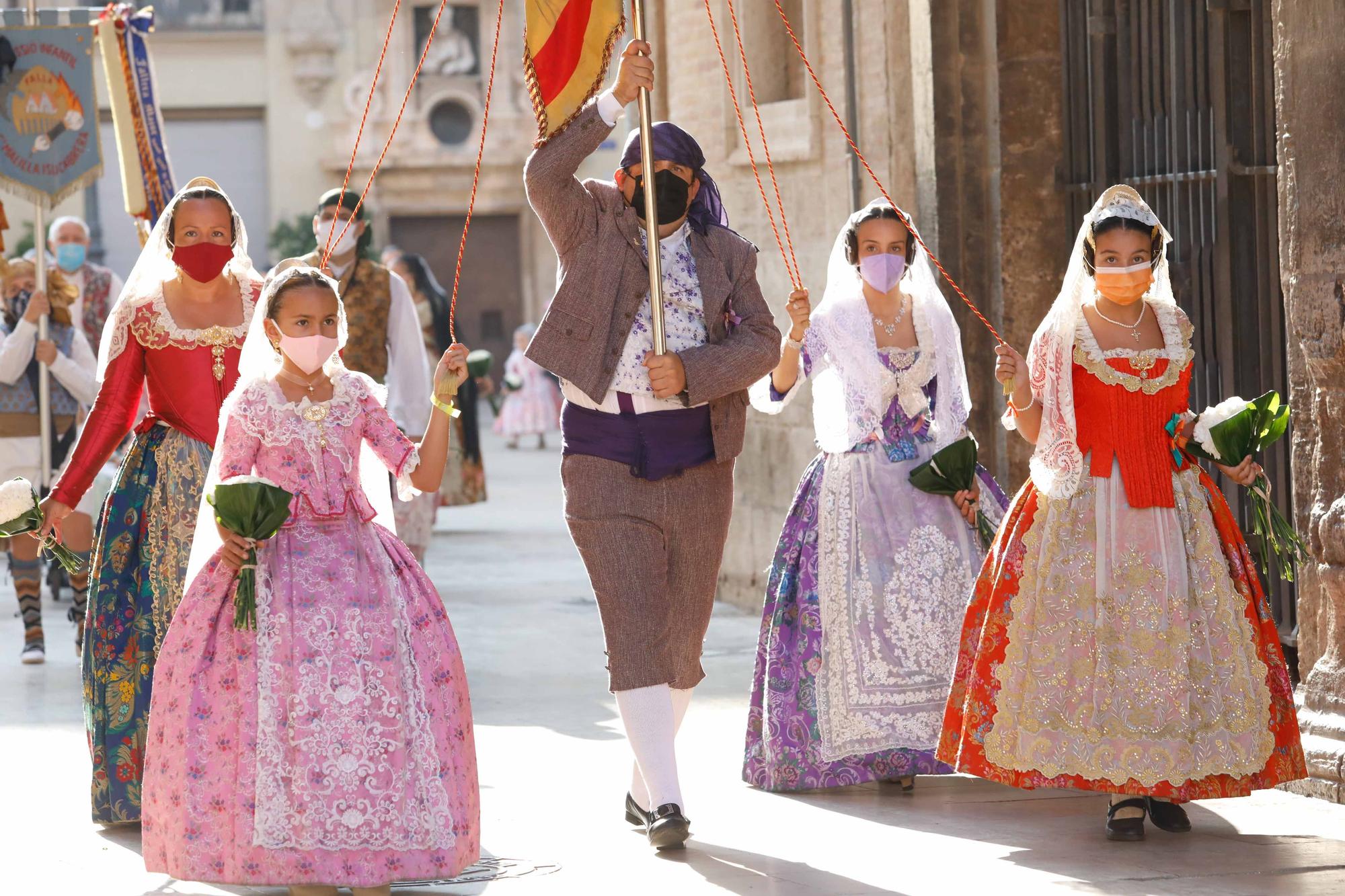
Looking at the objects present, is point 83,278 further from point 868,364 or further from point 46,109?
point 868,364

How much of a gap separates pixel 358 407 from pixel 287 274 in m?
0.38

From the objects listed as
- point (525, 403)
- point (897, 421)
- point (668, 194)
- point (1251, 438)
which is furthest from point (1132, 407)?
point (525, 403)

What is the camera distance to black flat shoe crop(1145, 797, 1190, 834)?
562 cm

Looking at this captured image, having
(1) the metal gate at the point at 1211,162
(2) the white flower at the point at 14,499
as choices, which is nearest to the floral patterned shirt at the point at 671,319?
(2) the white flower at the point at 14,499

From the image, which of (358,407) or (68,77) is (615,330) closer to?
(358,407)

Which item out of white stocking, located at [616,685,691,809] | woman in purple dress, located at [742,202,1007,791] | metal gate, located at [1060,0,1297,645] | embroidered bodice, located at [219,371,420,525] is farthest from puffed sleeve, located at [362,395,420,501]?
metal gate, located at [1060,0,1297,645]

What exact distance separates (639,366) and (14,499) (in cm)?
175

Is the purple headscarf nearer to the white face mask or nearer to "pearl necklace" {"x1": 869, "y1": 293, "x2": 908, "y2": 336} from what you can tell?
"pearl necklace" {"x1": 869, "y1": 293, "x2": 908, "y2": 336}

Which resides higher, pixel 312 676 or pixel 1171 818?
pixel 312 676

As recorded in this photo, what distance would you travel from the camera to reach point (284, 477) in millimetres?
5070

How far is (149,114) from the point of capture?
882 centimetres

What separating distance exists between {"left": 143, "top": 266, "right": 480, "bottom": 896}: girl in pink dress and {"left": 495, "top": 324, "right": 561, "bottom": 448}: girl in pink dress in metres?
20.7

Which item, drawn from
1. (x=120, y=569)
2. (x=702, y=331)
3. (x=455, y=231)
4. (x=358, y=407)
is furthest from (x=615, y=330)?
(x=455, y=231)

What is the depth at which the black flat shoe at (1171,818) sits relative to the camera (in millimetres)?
5621
